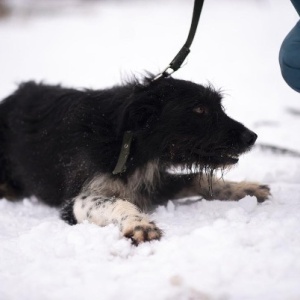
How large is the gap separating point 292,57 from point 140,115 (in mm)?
1226

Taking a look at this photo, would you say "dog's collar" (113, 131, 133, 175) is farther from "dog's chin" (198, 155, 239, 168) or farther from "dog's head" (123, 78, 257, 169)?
"dog's chin" (198, 155, 239, 168)

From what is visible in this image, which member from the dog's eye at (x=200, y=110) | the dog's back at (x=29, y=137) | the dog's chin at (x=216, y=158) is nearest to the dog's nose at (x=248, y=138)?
the dog's chin at (x=216, y=158)

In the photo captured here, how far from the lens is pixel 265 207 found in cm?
337

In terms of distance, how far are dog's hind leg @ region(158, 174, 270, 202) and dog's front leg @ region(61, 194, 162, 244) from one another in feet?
2.35

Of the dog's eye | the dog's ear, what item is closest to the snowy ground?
the dog's eye

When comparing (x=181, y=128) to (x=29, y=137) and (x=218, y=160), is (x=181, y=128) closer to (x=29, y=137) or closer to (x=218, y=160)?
(x=218, y=160)

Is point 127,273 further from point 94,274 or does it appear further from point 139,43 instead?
point 139,43

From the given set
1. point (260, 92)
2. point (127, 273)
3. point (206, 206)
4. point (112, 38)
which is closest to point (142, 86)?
point (206, 206)

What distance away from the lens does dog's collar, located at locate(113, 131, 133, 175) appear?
135 inches

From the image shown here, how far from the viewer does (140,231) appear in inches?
113

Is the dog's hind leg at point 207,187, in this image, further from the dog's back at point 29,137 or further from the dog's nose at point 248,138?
the dog's back at point 29,137

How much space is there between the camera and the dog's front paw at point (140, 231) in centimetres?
284

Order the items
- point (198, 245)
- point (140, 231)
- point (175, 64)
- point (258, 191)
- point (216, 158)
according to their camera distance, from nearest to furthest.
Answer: point (198, 245) → point (140, 231) → point (175, 64) → point (216, 158) → point (258, 191)

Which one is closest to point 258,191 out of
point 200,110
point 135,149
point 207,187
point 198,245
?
point 207,187
